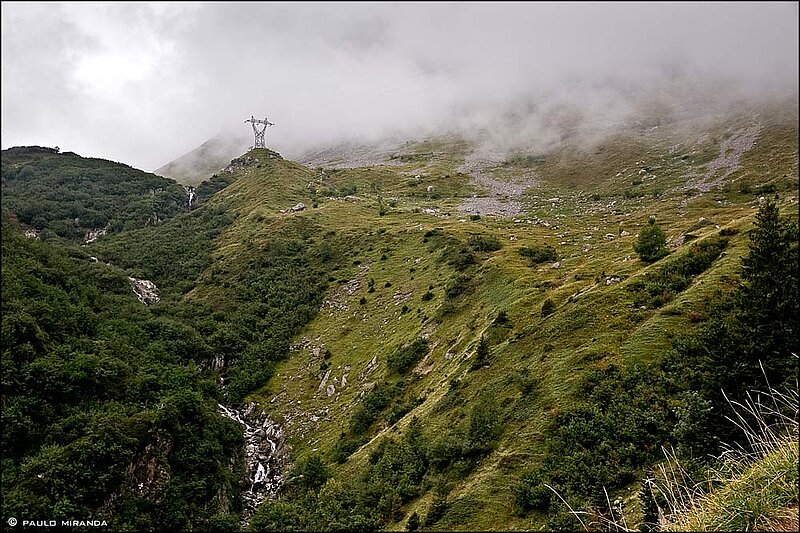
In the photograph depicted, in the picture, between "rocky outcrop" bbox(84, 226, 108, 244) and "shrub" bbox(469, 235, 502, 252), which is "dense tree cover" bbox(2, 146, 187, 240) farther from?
"shrub" bbox(469, 235, 502, 252)

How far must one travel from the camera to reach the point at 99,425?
38.3m

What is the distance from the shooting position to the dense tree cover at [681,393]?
20734mm

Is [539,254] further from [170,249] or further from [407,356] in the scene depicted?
[170,249]

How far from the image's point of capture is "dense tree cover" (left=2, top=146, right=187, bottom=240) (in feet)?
407

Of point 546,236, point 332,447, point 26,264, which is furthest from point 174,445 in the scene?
point 546,236

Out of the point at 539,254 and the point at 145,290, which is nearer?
the point at 539,254

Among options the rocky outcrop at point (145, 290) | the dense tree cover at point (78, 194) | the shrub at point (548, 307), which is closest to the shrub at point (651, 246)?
the shrub at point (548, 307)

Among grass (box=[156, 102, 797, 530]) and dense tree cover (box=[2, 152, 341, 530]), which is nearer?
grass (box=[156, 102, 797, 530])

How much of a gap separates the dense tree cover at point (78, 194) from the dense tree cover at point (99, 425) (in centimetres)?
7478

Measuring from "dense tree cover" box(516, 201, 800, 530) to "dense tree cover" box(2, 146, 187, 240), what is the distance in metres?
123

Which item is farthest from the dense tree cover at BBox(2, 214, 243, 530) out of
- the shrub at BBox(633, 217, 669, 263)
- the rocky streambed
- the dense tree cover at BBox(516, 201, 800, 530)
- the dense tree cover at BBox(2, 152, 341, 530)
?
the shrub at BBox(633, 217, 669, 263)

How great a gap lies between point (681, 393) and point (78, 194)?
166 metres

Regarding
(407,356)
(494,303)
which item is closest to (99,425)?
(407,356)

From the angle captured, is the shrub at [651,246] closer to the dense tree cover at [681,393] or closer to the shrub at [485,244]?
the dense tree cover at [681,393]
